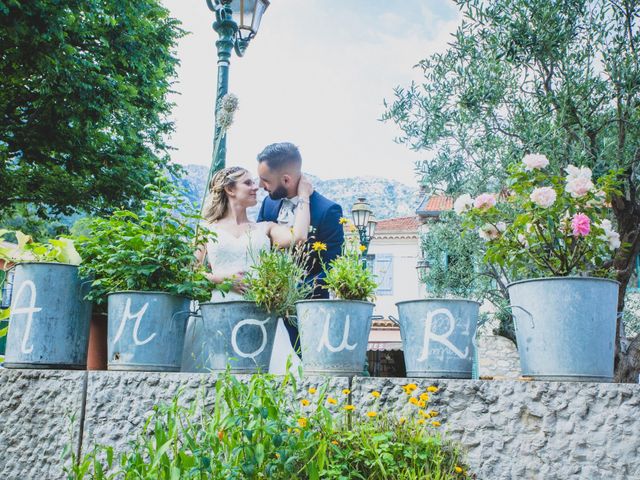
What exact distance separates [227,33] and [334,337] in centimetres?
266

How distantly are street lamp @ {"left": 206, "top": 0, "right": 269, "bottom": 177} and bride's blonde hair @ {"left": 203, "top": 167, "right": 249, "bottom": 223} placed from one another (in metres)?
0.10

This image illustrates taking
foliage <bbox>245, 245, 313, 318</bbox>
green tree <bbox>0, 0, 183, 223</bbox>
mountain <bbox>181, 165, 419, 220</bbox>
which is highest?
mountain <bbox>181, 165, 419, 220</bbox>

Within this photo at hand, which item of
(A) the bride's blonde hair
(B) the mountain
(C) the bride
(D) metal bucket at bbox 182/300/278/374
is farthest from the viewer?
(B) the mountain

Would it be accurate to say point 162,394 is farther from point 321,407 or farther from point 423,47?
point 423,47

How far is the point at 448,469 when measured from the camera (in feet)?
5.77

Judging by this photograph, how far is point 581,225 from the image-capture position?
207cm

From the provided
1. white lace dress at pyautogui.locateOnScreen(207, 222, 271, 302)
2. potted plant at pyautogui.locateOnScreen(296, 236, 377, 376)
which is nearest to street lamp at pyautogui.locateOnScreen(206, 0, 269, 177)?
white lace dress at pyautogui.locateOnScreen(207, 222, 271, 302)

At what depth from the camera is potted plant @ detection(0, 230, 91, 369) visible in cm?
233

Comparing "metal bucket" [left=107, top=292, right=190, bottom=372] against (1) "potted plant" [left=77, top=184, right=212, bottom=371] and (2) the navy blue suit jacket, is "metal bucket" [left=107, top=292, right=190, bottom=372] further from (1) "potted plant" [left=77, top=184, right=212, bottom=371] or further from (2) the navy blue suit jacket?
(2) the navy blue suit jacket

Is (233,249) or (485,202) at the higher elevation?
(485,202)

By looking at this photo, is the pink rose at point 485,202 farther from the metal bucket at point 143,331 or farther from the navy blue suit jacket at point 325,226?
the metal bucket at point 143,331

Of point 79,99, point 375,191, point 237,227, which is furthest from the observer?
point 375,191

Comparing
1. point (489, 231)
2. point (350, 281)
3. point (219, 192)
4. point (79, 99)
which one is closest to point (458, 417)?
point (350, 281)

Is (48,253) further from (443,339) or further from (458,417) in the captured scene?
(458,417)
